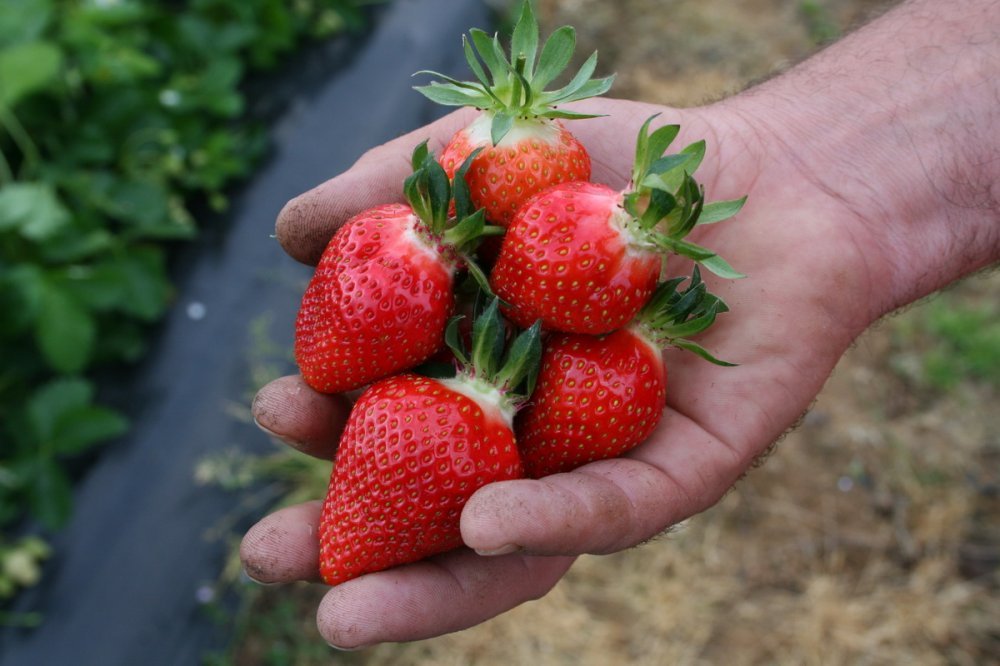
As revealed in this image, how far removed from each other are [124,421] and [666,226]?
171 cm

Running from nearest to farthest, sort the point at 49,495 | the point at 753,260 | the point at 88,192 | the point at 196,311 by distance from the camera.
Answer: the point at 753,260 < the point at 49,495 < the point at 88,192 < the point at 196,311

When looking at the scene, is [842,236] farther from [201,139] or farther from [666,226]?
[201,139]

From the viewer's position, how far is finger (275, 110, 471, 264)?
5.66ft

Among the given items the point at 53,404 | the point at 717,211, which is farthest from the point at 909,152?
the point at 53,404

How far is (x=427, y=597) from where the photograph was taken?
1384mm

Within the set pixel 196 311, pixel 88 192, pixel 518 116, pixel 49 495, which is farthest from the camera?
pixel 196 311

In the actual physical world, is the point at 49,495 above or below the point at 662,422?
below

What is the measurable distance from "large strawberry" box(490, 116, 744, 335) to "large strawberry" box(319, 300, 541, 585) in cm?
8

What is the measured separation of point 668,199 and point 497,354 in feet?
1.18

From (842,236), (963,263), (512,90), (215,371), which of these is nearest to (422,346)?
(512,90)

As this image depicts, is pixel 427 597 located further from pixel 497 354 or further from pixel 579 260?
pixel 579 260

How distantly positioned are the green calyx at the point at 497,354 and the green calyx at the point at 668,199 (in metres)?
0.23

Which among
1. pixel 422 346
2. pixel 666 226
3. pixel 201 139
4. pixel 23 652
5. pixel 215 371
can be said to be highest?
pixel 666 226

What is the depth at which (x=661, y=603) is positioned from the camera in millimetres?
2650
